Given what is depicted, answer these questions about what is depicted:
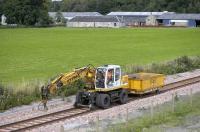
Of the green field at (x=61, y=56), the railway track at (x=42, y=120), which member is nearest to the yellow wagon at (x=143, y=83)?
the railway track at (x=42, y=120)

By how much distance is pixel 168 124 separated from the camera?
22.4 metres

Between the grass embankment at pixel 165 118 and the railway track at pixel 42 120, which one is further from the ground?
the grass embankment at pixel 165 118

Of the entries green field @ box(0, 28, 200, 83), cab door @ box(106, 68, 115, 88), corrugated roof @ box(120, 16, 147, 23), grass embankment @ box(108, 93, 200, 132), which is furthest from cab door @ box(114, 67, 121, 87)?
corrugated roof @ box(120, 16, 147, 23)

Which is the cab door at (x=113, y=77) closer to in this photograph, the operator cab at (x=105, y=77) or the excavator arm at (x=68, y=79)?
the operator cab at (x=105, y=77)

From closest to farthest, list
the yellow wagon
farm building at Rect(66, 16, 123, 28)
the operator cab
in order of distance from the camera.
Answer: the operator cab, the yellow wagon, farm building at Rect(66, 16, 123, 28)

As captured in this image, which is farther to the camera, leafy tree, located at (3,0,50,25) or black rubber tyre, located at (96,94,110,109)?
leafy tree, located at (3,0,50,25)

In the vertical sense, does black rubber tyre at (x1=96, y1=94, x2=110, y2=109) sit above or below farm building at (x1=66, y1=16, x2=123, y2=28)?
above

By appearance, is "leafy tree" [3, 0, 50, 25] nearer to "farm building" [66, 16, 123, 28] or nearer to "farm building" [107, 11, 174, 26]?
"farm building" [66, 16, 123, 28]

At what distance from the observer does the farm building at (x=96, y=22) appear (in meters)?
169

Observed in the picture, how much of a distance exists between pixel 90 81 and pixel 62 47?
42286mm

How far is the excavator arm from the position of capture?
2488 cm

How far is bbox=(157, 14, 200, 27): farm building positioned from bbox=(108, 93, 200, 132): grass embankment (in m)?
144

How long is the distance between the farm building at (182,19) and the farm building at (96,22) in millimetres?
16914

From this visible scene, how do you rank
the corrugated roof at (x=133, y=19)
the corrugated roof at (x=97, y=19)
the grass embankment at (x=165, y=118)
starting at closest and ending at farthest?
1. the grass embankment at (x=165, y=118)
2. the corrugated roof at (x=97, y=19)
3. the corrugated roof at (x=133, y=19)
